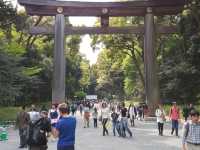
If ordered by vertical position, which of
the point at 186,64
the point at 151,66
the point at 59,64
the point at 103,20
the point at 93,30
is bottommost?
the point at 151,66

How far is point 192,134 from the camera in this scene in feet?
30.7

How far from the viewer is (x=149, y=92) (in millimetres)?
37625

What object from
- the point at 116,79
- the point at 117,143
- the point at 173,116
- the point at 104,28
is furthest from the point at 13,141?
the point at 116,79

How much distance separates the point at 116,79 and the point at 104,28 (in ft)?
225

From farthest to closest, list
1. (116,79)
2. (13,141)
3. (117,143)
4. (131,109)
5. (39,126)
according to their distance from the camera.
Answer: (116,79) < (131,109) < (13,141) < (117,143) < (39,126)

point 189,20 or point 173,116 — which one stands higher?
point 189,20

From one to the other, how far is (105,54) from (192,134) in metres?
50.9

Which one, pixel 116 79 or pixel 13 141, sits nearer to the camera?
pixel 13 141

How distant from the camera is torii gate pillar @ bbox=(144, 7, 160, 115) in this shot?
37.6 metres

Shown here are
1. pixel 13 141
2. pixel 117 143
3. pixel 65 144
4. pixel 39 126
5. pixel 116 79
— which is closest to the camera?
pixel 65 144

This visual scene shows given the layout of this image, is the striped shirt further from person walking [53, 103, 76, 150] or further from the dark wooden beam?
the dark wooden beam

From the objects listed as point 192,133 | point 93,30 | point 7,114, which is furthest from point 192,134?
point 7,114

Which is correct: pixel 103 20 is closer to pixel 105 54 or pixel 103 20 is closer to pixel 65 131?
pixel 105 54

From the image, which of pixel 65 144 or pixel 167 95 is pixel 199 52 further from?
pixel 65 144
